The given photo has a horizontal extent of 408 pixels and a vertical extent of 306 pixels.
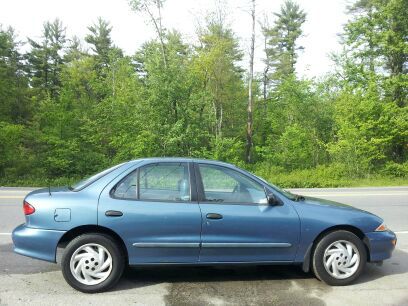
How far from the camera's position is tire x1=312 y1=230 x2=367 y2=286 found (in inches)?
187

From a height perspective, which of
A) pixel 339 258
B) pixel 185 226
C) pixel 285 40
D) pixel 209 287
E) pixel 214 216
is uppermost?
pixel 285 40

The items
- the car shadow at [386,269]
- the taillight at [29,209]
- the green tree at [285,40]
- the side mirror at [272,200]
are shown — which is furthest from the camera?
the green tree at [285,40]

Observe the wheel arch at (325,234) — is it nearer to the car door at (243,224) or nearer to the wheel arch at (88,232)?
the car door at (243,224)

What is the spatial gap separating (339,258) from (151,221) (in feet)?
7.58

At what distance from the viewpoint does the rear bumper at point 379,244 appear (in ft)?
16.0

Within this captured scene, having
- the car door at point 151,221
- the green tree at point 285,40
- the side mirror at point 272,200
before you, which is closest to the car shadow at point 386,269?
the side mirror at point 272,200

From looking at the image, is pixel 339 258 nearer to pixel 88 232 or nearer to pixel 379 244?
pixel 379 244

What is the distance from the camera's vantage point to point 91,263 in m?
4.42

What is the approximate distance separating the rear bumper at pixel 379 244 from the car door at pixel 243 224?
98cm

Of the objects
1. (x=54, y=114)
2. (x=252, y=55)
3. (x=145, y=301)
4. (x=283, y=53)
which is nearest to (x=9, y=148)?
(x=54, y=114)

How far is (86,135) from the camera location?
77.5 feet

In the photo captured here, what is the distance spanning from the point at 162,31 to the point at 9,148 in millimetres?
12080

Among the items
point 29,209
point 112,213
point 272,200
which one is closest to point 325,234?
point 272,200

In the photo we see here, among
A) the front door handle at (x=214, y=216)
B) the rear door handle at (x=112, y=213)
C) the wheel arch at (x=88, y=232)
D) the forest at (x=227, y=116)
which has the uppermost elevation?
the forest at (x=227, y=116)
